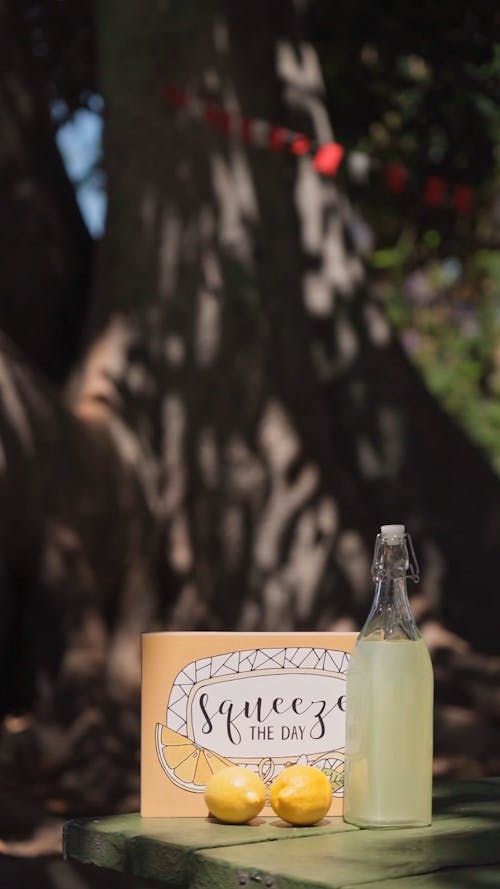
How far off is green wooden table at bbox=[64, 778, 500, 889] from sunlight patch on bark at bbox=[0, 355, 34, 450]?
3.40m

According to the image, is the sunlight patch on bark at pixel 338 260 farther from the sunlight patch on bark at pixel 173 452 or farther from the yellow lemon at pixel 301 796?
the yellow lemon at pixel 301 796

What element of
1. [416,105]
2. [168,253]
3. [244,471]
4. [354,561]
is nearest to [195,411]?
[244,471]

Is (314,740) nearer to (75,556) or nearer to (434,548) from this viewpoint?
(75,556)

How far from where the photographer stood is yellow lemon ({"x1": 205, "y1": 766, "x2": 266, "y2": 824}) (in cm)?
196

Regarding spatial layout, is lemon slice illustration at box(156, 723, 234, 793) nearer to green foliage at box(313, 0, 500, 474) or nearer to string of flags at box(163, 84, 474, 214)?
string of flags at box(163, 84, 474, 214)

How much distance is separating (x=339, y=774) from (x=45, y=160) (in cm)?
489

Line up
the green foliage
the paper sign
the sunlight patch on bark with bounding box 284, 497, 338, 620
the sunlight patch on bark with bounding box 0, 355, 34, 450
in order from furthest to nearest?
1. the green foliage
2. the sunlight patch on bark with bounding box 284, 497, 338, 620
3. the sunlight patch on bark with bounding box 0, 355, 34, 450
4. the paper sign

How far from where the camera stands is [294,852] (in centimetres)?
180

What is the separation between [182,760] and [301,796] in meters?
0.18

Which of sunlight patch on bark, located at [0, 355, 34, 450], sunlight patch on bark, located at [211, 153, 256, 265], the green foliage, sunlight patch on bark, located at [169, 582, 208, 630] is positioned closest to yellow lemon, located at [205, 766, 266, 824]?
sunlight patch on bark, located at [0, 355, 34, 450]

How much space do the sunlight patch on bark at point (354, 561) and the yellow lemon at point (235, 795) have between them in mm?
4020

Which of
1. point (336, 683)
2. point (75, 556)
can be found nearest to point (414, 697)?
point (336, 683)

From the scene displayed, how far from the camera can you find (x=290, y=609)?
5.93 meters

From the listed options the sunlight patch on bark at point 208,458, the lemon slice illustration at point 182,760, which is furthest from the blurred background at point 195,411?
the lemon slice illustration at point 182,760
